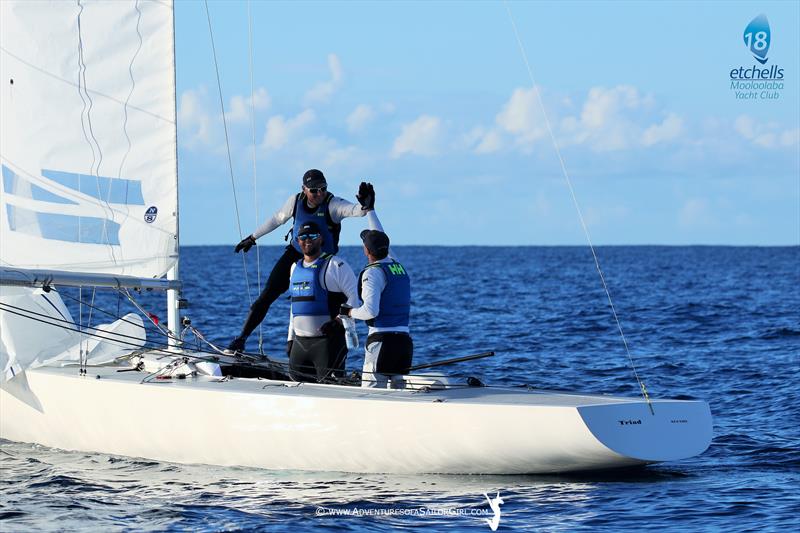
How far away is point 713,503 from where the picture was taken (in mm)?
7586

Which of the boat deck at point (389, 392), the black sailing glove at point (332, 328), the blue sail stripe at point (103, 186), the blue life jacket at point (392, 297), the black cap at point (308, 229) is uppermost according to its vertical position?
the blue sail stripe at point (103, 186)

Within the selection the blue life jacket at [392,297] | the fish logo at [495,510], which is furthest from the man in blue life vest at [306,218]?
the fish logo at [495,510]

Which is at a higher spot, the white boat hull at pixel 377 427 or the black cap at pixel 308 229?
the black cap at pixel 308 229

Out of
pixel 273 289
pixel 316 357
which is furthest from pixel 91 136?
pixel 316 357

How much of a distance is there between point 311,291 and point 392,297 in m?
0.63

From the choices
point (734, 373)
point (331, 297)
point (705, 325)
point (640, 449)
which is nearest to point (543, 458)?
point (640, 449)

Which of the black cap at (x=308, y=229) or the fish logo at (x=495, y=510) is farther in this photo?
the black cap at (x=308, y=229)

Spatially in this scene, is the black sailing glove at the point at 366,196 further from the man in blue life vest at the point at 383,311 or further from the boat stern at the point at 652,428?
the boat stern at the point at 652,428

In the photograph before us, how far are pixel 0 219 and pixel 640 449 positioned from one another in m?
5.49

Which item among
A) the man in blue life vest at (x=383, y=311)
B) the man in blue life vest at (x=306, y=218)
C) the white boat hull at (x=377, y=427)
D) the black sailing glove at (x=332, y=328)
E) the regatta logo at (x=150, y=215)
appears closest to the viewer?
the white boat hull at (x=377, y=427)

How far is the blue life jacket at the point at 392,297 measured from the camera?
8508mm

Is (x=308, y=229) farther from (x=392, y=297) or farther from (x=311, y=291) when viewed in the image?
(x=392, y=297)

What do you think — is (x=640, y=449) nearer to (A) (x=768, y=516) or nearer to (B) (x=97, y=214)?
(A) (x=768, y=516)

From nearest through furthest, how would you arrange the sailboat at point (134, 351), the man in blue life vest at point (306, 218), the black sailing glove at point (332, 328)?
the sailboat at point (134, 351)
the black sailing glove at point (332, 328)
the man in blue life vest at point (306, 218)
